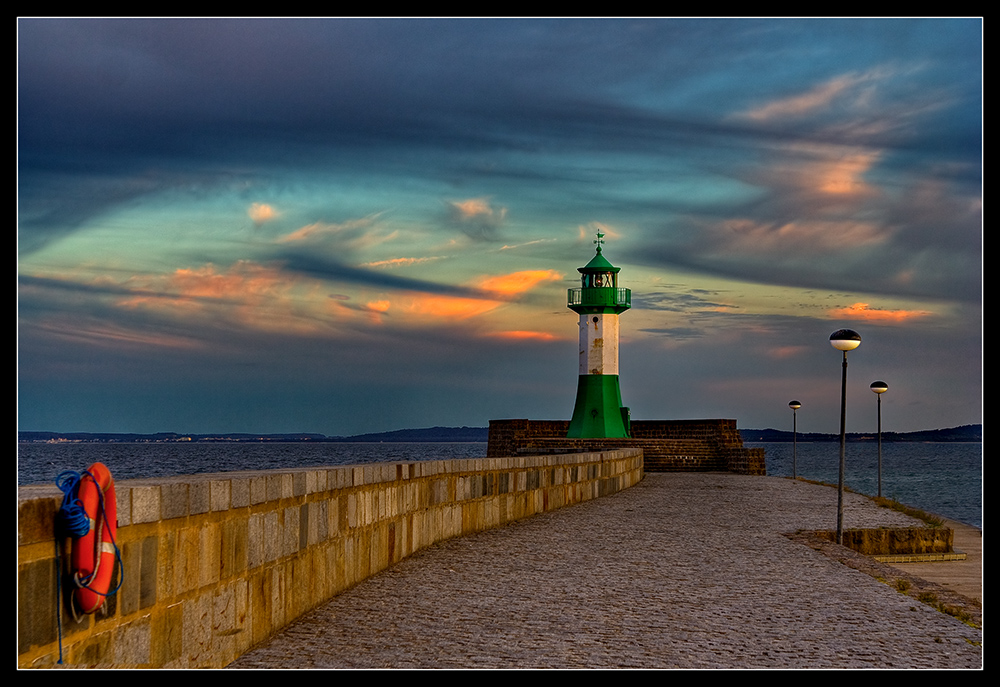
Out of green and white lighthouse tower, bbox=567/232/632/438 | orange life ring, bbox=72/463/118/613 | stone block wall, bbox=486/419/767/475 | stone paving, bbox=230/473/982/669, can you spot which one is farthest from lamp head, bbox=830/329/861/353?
green and white lighthouse tower, bbox=567/232/632/438

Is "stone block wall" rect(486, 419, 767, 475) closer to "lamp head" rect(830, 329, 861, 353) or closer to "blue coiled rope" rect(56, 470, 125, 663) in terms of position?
"lamp head" rect(830, 329, 861, 353)

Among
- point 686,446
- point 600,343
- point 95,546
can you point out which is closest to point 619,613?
point 95,546

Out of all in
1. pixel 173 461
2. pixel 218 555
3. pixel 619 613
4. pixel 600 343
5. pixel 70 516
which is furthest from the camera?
pixel 173 461

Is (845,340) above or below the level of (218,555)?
above

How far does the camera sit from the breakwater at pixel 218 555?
12.2 feet

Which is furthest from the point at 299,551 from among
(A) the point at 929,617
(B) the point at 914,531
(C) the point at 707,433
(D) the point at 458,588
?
(C) the point at 707,433

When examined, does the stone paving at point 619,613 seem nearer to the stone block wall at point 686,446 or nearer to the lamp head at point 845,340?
the lamp head at point 845,340

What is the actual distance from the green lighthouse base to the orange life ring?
113 feet

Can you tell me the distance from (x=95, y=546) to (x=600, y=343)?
114ft

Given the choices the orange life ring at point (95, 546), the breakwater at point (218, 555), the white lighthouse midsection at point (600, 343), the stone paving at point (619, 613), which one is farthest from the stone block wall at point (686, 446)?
the orange life ring at point (95, 546)

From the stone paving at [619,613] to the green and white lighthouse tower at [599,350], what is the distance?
1049 inches

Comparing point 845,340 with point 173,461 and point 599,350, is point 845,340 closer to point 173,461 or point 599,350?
point 599,350

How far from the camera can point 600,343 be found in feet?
125
